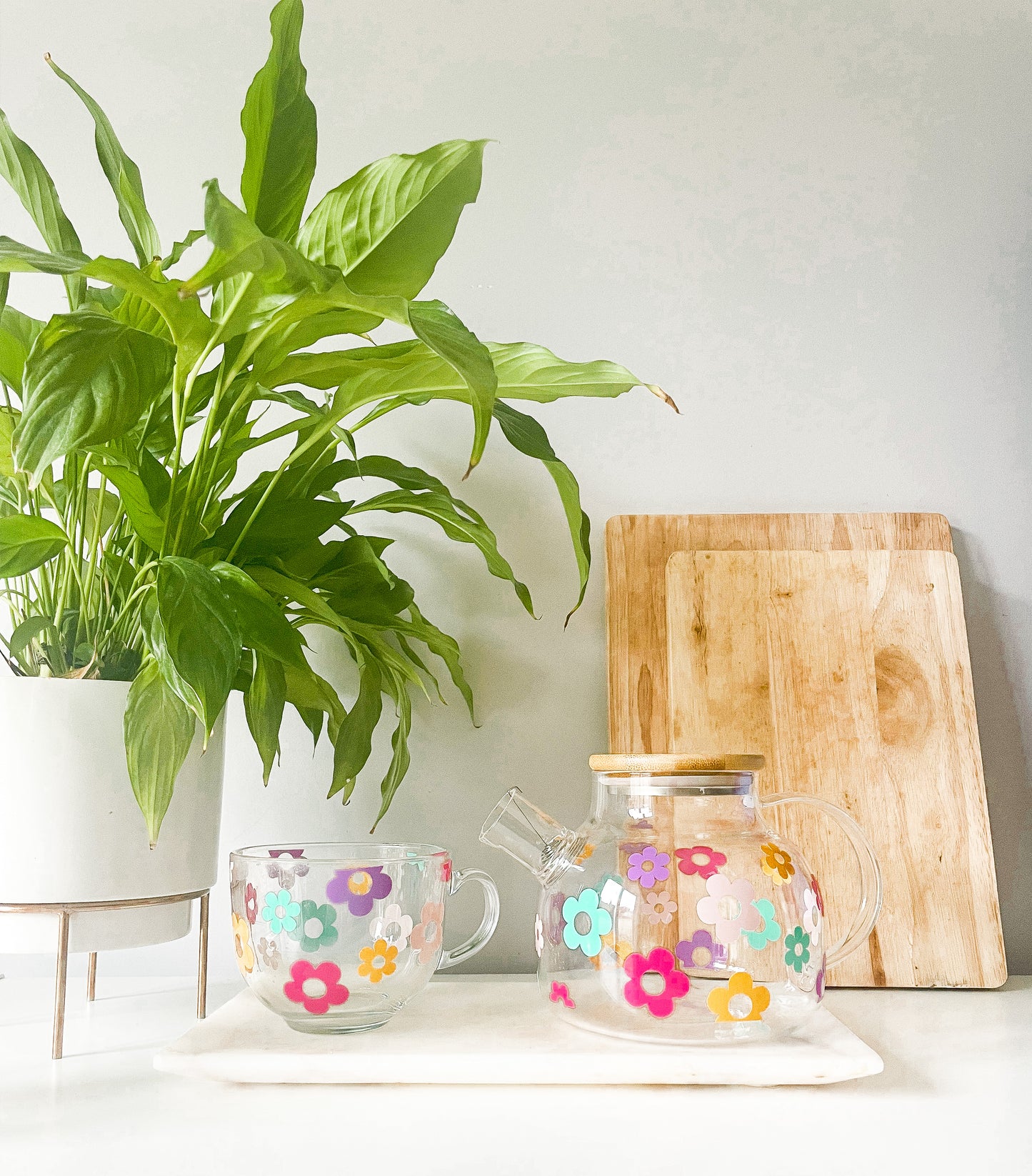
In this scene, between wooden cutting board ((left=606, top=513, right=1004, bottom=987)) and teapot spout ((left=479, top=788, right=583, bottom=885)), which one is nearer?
A: teapot spout ((left=479, top=788, right=583, bottom=885))

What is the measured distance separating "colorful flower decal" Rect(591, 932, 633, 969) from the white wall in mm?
348

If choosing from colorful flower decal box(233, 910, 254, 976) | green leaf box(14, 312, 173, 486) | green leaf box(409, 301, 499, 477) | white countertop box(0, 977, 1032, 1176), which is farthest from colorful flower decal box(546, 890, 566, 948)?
green leaf box(14, 312, 173, 486)

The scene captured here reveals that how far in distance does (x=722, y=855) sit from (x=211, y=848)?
0.42 metres

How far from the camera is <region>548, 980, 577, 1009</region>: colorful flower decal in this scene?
0.65 metres

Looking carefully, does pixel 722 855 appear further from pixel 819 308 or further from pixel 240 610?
pixel 819 308

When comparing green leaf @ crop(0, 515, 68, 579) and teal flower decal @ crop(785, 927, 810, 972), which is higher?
green leaf @ crop(0, 515, 68, 579)

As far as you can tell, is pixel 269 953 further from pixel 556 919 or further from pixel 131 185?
pixel 131 185

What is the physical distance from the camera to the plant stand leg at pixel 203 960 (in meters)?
0.77

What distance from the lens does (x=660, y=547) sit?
98 cm

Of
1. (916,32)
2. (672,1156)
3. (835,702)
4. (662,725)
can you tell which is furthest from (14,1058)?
(916,32)

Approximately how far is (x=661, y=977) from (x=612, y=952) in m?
0.04

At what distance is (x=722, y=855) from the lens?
0.64m

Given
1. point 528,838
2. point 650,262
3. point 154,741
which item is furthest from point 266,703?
point 650,262

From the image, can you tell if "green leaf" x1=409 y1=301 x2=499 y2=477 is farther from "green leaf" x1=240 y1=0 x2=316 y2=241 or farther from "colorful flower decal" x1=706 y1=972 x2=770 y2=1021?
"colorful flower decal" x1=706 y1=972 x2=770 y2=1021
